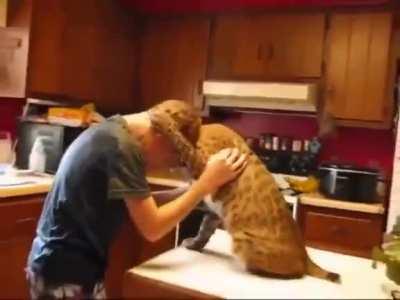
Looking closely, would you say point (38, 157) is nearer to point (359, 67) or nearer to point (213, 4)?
point (213, 4)

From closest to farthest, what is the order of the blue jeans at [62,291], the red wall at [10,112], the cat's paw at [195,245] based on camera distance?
the blue jeans at [62,291], the cat's paw at [195,245], the red wall at [10,112]

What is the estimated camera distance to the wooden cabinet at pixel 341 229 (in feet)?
8.55

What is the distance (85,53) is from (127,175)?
211cm

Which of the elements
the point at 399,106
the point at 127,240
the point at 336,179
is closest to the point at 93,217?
the point at 127,240

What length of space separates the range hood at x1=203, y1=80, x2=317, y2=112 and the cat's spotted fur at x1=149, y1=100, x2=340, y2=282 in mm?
1702

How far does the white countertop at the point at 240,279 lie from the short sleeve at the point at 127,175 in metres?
0.18

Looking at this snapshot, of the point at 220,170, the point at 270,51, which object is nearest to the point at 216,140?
the point at 220,170

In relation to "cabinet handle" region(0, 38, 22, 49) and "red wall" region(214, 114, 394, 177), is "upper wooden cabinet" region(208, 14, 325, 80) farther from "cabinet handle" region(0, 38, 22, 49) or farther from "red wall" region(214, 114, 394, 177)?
"cabinet handle" region(0, 38, 22, 49)

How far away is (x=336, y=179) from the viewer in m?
2.70

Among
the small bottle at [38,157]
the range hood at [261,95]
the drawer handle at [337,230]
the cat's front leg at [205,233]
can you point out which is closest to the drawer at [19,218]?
the small bottle at [38,157]

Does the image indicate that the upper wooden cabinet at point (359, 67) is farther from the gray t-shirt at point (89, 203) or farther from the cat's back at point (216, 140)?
the gray t-shirt at point (89, 203)

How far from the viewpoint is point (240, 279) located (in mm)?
1147

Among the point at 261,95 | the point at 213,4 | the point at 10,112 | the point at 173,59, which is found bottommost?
the point at 10,112

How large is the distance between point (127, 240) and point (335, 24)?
1.80m
